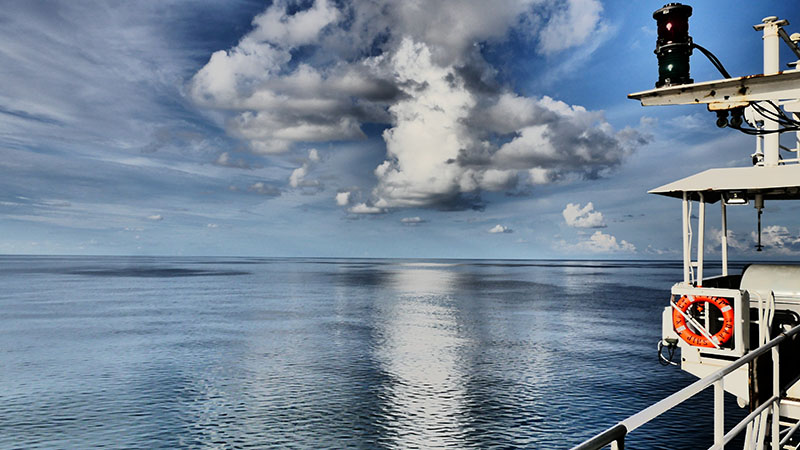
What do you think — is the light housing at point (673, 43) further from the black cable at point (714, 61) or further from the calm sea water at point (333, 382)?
the calm sea water at point (333, 382)

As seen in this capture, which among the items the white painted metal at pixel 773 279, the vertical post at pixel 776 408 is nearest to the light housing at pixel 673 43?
the vertical post at pixel 776 408

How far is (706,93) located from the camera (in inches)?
283

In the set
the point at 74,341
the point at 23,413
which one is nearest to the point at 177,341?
the point at 74,341

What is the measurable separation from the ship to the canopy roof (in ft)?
0.06

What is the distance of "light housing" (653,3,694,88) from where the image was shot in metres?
7.00

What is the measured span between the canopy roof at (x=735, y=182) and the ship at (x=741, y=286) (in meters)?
0.02

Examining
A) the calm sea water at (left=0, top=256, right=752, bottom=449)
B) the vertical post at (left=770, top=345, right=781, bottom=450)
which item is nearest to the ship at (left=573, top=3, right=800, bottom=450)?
the vertical post at (left=770, top=345, right=781, bottom=450)

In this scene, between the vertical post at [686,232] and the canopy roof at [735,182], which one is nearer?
the canopy roof at [735,182]

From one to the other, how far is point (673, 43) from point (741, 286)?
578 cm

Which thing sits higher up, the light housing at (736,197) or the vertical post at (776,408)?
the light housing at (736,197)

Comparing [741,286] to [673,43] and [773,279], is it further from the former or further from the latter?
[673,43]

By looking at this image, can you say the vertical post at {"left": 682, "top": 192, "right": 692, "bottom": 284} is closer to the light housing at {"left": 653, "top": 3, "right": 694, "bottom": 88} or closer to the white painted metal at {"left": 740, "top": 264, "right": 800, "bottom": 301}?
the white painted metal at {"left": 740, "top": 264, "right": 800, "bottom": 301}

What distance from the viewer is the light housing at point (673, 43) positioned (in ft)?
23.0

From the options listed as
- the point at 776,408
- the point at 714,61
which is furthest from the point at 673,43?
the point at 776,408
